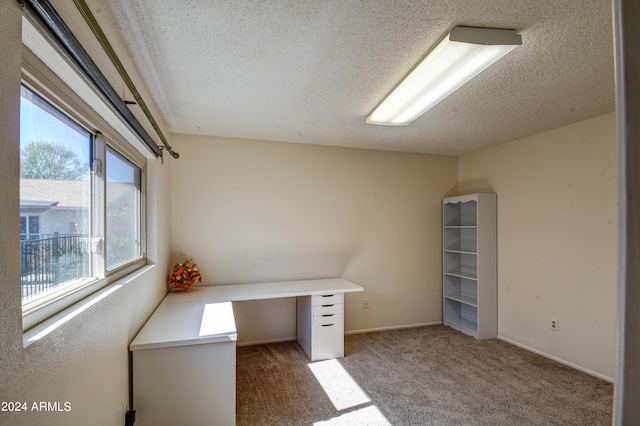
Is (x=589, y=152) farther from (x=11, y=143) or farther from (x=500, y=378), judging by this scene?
(x=11, y=143)

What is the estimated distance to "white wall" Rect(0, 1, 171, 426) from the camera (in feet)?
2.43

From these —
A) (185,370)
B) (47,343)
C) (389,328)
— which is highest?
(47,343)

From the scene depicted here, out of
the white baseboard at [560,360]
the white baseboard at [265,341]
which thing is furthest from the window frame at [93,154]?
the white baseboard at [560,360]

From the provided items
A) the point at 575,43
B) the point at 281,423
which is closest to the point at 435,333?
the point at 281,423

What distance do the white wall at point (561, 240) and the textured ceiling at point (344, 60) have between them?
13.2 inches

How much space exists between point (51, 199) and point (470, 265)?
4.30 m

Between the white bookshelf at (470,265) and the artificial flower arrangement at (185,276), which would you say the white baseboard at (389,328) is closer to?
the white bookshelf at (470,265)

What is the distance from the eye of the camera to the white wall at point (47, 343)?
0.74 meters

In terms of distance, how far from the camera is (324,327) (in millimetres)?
3109

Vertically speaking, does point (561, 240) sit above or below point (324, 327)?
above

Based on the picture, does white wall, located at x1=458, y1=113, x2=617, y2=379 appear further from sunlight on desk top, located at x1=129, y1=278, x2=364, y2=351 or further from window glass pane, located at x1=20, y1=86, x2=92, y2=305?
window glass pane, located at x1=20, y1=86, x2=92, y2=305

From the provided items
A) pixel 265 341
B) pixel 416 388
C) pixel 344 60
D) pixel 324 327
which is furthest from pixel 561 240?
pixel 265 341

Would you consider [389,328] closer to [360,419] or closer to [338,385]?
[338,385]

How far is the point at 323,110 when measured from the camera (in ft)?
8.67
